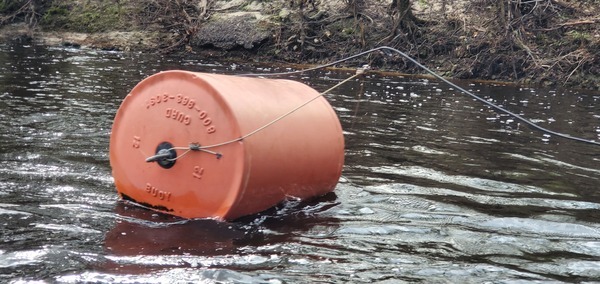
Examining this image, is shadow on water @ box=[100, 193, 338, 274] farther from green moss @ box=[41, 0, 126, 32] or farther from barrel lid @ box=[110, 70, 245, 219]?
green moss @ box=[41, 0, 126, 32]

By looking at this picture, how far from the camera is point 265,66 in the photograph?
1628 centimetres

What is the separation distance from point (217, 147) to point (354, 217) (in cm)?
106

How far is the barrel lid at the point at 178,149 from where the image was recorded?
4.23 meters

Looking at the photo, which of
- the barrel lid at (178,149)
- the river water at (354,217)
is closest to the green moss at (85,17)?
the river water at (354,217)

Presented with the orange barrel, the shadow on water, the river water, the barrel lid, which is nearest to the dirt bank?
the river water

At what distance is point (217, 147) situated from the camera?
4.25 metres

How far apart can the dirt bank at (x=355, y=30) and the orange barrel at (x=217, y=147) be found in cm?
1125

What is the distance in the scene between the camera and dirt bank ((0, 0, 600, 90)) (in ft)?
50.4

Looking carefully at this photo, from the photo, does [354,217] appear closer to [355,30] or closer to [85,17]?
[355,30]

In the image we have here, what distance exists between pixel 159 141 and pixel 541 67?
1230 centimetres

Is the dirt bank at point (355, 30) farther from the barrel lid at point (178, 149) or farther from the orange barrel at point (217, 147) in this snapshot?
the barrel lid at point (178, 149)

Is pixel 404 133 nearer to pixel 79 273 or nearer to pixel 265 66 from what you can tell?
pixel 79 273

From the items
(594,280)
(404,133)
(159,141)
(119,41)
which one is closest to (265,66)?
(119,41)

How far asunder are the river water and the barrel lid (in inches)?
5.5
